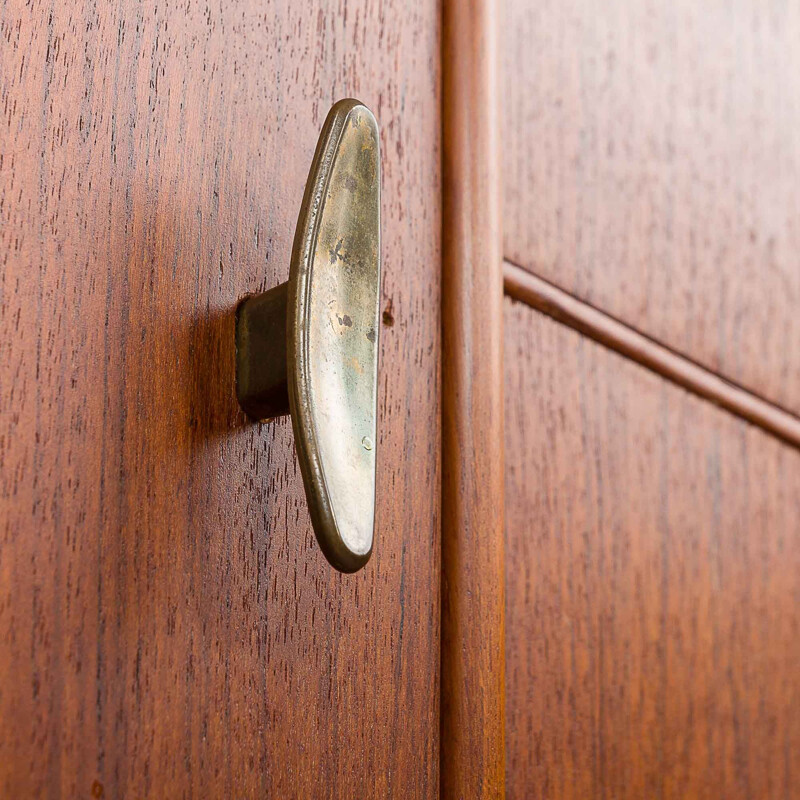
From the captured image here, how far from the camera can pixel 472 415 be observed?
37 centimetres

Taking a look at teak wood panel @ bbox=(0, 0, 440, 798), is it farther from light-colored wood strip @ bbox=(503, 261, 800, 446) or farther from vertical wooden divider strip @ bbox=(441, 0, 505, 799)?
light-colored wood strip @ bbox=(503, 261, 800, 446)

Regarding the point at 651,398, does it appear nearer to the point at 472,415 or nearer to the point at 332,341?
the point at 472,415

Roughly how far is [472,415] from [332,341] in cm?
14

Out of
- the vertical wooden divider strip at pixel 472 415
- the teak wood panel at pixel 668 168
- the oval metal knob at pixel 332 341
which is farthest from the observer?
the teak wood panel at pixel 668 168

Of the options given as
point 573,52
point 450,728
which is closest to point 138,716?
point 450,728

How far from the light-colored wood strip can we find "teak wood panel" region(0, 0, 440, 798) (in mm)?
123

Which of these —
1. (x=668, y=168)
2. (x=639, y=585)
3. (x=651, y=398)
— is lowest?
(x=639, y=585)

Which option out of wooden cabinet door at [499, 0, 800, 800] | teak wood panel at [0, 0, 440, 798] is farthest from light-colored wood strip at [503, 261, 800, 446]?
teak wood panel at [0, 0, 440, 798]

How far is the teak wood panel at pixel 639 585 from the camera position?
43 cm

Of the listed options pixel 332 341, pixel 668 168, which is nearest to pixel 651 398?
pixel 668 168

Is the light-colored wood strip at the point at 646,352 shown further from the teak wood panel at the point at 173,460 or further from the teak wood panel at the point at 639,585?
the teak wood panel at the point at 173,460

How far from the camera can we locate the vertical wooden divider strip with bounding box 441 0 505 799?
13.8 inches

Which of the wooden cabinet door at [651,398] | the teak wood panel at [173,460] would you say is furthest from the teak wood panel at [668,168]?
the teak wood panel at [173,460]

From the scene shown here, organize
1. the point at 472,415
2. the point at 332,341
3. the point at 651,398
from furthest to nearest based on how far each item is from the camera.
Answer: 1. the point at 651,398
2. the point at 472,415
3. the point at 332,341
